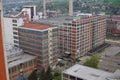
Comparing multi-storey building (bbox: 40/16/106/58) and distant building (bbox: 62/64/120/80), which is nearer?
distant building (bbox: 62/64/120/80)

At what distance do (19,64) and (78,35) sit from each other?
8364 millimetres

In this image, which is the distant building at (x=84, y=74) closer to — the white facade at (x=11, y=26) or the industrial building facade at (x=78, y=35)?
the industrial building facade at (x=78, y=35)

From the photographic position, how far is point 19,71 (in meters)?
17.6

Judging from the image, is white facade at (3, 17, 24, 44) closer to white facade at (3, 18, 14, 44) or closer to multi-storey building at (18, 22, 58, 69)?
white facade at (3, 18, 14, 44)

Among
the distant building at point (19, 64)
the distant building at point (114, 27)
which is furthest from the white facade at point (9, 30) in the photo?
the distant building at point (114, 27)

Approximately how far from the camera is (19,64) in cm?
1741

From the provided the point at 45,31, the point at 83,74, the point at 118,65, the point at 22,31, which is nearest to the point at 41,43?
the point at 45,31

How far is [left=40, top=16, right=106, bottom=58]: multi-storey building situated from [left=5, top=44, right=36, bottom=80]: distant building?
576 centimetres

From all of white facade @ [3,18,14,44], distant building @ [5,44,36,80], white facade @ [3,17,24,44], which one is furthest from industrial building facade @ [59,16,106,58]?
distant building @ [5,44,36,80]

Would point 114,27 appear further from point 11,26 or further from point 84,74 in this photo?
point 84,74

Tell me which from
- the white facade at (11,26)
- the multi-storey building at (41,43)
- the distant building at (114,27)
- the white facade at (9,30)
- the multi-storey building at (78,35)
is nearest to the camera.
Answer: the multi-storey building at (41,43)

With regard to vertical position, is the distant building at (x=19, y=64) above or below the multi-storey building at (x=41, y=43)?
below

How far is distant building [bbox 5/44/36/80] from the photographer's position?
55.9 feet

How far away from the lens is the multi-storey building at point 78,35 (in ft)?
75.5
